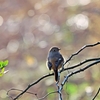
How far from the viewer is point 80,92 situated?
7.12 meters

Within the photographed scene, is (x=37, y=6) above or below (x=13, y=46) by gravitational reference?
above

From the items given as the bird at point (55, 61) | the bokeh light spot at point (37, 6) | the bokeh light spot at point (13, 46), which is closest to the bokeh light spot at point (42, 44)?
the bokeh light spot at point (13, 46)

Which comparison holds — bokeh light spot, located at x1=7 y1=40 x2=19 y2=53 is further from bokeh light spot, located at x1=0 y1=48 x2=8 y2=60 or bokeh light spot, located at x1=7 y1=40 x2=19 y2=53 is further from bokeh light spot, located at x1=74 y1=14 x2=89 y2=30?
bokeh light spot, located at x1=74 y1=14 x2=89 y2=30

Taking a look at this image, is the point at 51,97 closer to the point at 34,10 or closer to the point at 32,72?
the point at 32,72

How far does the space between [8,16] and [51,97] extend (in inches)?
123

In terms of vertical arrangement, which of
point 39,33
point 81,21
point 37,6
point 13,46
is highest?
point 37,6

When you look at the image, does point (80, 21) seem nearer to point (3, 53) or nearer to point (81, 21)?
point (81, 21)

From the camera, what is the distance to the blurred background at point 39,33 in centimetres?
870

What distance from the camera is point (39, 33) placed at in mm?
9734

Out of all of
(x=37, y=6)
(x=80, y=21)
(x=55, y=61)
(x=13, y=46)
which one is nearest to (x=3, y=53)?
(x=13, y=46)

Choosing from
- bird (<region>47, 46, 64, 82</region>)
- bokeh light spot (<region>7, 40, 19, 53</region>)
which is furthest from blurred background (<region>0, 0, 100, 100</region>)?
bird (<region>47, 46, 64, 82</region>)

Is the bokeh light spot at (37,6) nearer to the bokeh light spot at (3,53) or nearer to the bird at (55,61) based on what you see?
the bokeh light spot at (3,53)

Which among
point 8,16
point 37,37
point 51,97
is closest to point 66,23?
point 37,37

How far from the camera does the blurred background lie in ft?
28.6
